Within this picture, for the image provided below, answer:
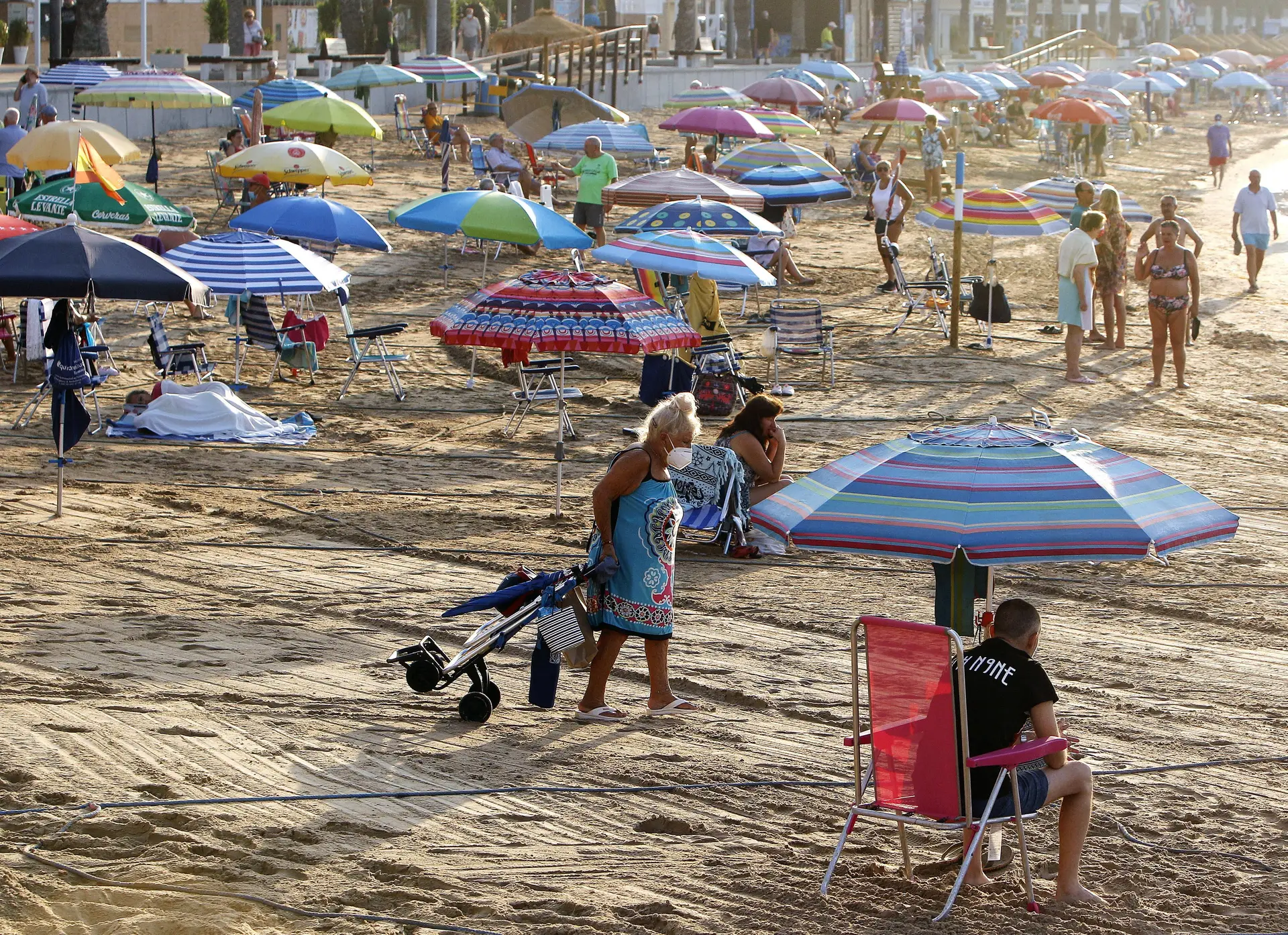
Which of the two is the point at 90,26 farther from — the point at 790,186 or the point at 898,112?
the point at 790,186

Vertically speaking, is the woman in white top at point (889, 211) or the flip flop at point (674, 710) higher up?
the woman in white top at point (889, 211)

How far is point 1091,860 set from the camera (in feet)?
19.0

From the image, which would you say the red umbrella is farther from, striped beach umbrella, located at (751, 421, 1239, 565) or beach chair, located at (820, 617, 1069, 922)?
beach chair, located at (820, 617, 1069, 922)

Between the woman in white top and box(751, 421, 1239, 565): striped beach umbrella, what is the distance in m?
14.7

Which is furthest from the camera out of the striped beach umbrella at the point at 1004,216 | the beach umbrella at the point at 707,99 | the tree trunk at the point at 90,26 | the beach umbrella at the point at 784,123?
the tree trunk at the point at 90,26

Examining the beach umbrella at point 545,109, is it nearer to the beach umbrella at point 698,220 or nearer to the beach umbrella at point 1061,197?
the beach umbrella at point 1061,197

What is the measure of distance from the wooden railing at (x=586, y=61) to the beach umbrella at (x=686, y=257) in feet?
83.7

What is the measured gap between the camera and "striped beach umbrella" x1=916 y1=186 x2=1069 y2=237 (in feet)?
57.4

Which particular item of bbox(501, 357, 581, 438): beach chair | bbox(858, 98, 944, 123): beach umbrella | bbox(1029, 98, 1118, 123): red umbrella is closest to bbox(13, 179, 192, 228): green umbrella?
bbox(501, 357, 581, 438): beach chair

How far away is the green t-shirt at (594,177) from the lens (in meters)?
20.5

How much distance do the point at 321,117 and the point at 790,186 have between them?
7.86 meters

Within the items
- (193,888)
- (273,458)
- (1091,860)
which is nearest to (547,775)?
(193,888)

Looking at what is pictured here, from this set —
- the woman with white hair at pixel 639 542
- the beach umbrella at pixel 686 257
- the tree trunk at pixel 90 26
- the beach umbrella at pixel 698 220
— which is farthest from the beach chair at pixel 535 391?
the tree trunk at pixel 90 26

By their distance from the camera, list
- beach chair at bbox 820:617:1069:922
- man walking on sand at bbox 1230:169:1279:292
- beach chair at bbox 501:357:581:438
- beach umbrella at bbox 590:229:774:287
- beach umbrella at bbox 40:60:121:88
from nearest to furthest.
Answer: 1. beach chair at bbox 820:617:1069:922
2. beach chair at bbox 501:357:581:438
3. beach umbrella at bbox 590:229:774:287
4. man walking on sand at bbox 1230:169:1279:292
5. beach umbrella at bbox 40:60:121:88
